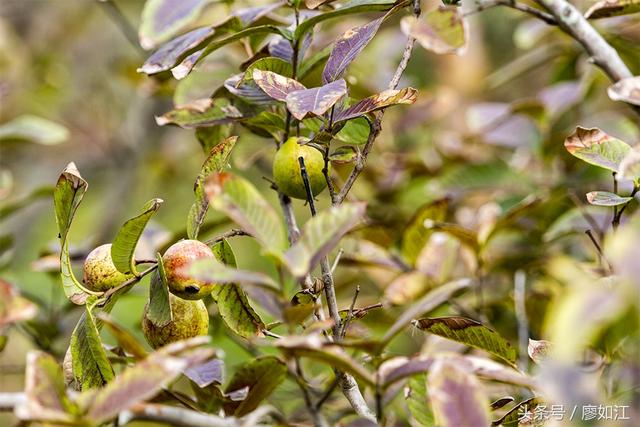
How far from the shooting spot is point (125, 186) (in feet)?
7.02

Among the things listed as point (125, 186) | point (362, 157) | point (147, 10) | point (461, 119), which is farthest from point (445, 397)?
point (461, 119)

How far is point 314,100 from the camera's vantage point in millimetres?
626

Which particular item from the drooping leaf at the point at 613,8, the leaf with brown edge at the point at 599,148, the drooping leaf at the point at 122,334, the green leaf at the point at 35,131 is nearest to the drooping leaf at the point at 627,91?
the leaf with brown edge at the point at 599,148

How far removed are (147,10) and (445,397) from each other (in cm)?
54

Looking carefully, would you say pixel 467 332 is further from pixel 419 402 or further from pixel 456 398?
pixel 456 398

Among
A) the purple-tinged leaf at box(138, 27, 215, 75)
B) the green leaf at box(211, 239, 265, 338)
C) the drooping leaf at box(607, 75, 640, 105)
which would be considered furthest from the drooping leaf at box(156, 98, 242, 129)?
the drooping leaf at box(607, 75, 640, 105)

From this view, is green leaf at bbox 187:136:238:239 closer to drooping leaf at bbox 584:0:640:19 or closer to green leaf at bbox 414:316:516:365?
green leaf at bbox 414:316:516:365

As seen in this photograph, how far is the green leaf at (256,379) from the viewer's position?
62 cm

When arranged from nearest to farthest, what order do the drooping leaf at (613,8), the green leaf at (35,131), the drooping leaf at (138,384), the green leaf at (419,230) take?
the drooping leaf at (138,384) < the drooping leaf at (613,8) < the green leaf at (419,230) < the green leaf at (35,131)

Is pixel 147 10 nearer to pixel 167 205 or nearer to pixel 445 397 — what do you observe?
pixel 445 397

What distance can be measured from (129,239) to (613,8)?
597 millimetres

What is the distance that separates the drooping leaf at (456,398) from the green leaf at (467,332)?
17 centimetres

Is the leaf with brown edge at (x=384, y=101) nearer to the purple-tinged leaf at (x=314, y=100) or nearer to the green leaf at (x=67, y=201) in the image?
the purple-tinged leaf at (x=314, y=100)

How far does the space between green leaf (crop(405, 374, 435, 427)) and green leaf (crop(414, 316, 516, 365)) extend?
54 mm
